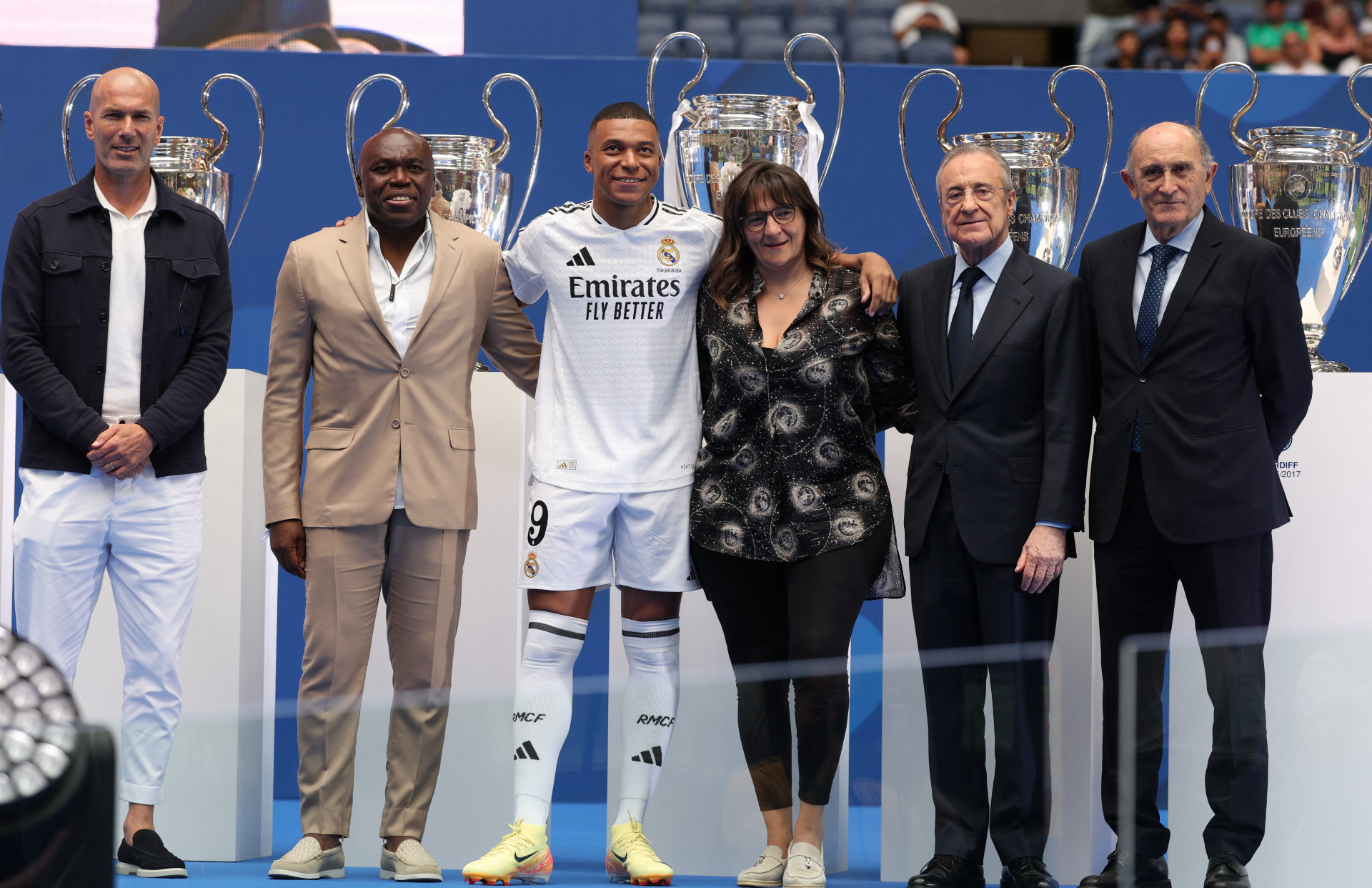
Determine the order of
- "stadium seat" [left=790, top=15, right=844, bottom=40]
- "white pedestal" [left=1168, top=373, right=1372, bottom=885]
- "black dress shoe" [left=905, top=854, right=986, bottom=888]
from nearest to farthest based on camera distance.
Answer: "white pedestal" [left=1168, top=373, right=1372, bottom=885]
"black dress shoe" [left=905, top=854, right=986, bottom=888]
"stadium seat" [left=790, top=15, right=844, bottom=40]

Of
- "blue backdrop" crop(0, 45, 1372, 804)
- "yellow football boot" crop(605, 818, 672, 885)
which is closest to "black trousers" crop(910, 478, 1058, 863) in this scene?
"yellow football boot" crop(605, 818, 672, 885)

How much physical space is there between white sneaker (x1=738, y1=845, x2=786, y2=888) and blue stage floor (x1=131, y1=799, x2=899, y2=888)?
0.03 meters

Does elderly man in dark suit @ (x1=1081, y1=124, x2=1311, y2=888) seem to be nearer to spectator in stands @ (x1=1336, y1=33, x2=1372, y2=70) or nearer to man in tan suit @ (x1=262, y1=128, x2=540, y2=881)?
man in tan suit @ (x1=262, y1=128, x2=540, y2=881)

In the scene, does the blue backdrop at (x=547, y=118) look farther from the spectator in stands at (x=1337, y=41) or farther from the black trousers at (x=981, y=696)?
the spectator in stands at (x=1337, y=41)

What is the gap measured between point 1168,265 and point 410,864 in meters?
1.67

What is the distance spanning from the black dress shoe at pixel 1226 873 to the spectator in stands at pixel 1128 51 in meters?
5.55

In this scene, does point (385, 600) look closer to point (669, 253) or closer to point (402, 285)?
point (402, 285)

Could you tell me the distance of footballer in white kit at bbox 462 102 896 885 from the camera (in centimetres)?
258

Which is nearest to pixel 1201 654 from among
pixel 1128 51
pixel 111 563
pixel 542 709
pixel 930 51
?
pixel 542 709

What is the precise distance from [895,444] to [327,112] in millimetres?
2279


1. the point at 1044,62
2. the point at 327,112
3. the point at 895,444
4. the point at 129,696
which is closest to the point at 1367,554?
the point at 895,444

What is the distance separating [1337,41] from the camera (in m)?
7.24

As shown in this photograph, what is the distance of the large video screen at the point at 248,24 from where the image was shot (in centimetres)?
454

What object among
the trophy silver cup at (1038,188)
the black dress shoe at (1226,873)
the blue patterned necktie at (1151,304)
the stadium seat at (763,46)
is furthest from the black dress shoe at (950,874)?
the stadium seat at (763,46)
